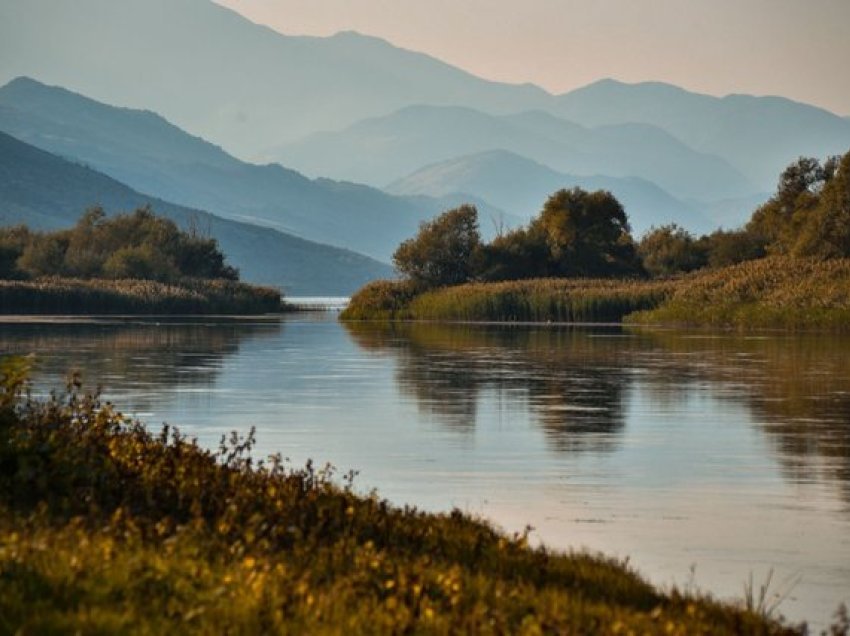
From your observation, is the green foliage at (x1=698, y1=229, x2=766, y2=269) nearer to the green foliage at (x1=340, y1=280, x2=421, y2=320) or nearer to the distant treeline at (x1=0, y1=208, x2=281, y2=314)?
the green foliage at (x1=340, y1=280, x2=421, y2=320)

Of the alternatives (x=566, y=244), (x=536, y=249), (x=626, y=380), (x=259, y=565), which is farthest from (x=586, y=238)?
(x=259, y=565)

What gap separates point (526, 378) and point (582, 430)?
46.6ft

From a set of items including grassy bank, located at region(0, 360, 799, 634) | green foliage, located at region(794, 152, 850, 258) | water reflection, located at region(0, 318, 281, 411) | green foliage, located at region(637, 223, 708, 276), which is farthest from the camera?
green foliage, located at region(637, 223, 708, 276)

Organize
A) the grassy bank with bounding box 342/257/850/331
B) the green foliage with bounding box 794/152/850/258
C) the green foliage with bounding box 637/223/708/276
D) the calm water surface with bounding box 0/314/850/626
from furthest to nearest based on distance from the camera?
the green foliage with bounding box 637/223/708/276
the green foliage with bounding box 794/152/850/258
the grassy bank with bounding box 342/257/850/331
the calm water surface with bounding box 0/314/850/626

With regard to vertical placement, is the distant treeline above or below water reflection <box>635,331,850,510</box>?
above

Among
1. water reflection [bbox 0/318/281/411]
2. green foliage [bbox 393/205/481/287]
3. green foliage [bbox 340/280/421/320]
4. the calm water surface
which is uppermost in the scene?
green foliage [bbox 393/205/481/287]

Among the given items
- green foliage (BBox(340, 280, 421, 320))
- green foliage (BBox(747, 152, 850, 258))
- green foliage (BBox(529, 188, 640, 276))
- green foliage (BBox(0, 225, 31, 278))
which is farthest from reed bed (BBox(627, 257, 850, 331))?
green foliage (BBox(0, 225, 31, 278))

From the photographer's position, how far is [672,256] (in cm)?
11519

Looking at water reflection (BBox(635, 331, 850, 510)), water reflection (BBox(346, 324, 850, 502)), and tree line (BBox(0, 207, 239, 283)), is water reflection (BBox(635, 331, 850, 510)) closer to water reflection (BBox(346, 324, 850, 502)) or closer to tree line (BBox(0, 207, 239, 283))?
water reflection (BBox(346, 324, 850, 502))

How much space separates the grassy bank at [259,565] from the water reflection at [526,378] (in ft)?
34.2

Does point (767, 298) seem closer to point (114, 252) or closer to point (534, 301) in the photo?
point (534, 301)

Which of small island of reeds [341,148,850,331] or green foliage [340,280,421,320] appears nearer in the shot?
small island of reeds [341,148,850,331]

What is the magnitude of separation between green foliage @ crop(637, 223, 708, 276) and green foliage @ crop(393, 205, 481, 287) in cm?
1252

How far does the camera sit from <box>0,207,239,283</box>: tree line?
130 m
